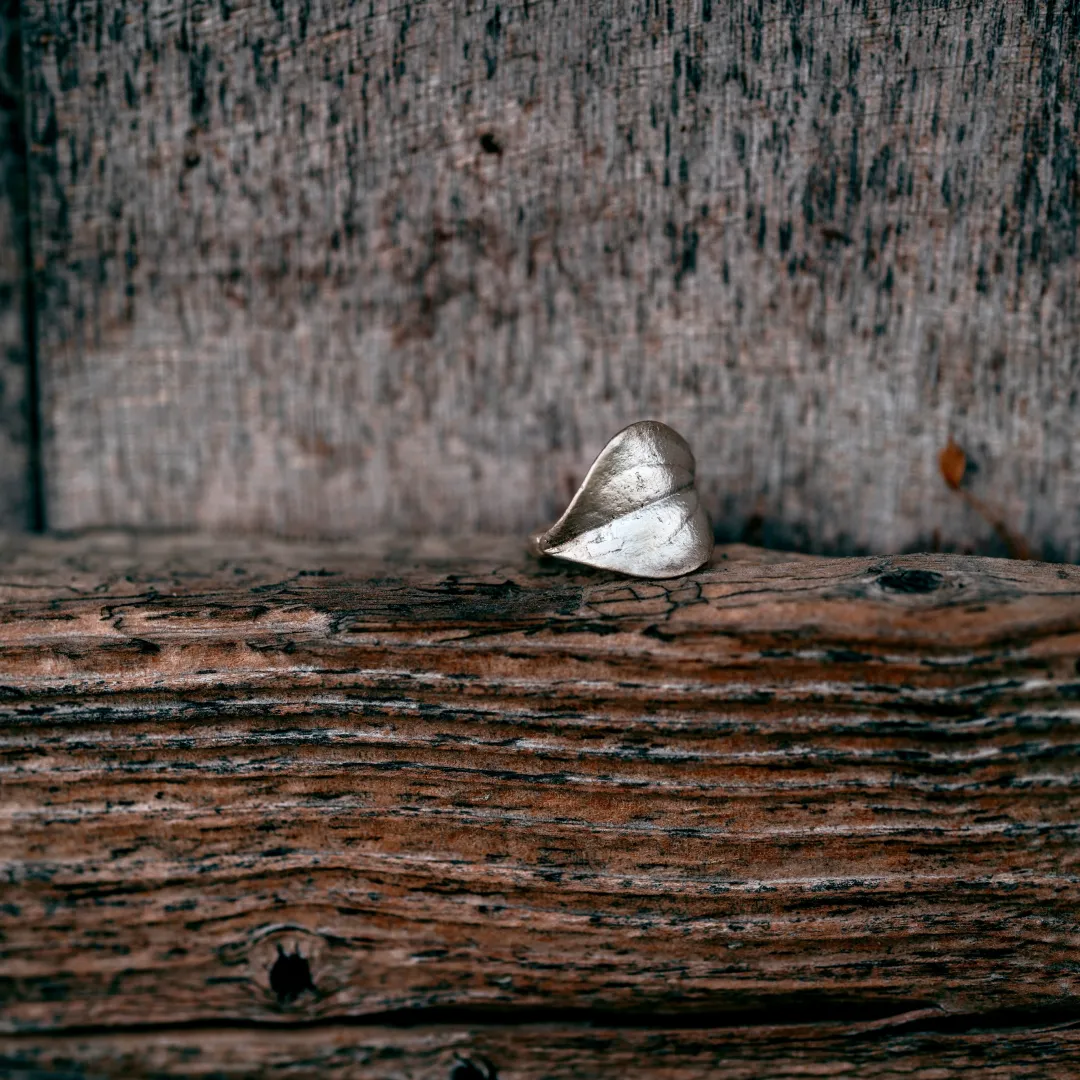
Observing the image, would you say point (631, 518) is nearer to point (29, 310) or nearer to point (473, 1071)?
point (473, 1071)

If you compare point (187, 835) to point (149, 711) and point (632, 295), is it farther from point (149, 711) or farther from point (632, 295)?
point (632, 295)

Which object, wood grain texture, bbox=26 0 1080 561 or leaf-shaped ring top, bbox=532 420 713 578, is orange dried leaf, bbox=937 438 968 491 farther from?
leaf-shaped ring top, bbox=532 420 713 578

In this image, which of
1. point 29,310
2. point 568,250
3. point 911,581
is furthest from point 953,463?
point 29,310

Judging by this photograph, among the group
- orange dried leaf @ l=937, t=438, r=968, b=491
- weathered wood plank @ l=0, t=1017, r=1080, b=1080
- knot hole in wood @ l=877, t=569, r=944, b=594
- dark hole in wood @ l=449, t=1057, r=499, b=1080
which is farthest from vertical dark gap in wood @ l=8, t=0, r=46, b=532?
orange dried leaf @ l=937, t=438, r=968, b=491

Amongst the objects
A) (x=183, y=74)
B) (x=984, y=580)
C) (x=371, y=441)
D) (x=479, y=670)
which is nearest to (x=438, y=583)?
(x=479, y=670)

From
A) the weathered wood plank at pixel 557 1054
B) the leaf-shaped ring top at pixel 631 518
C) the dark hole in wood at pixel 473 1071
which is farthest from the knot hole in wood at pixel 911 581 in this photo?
the dark hole in wood at pixel 473 1071
